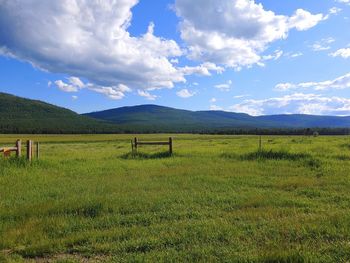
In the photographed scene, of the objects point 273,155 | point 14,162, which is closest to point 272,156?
point 273,155

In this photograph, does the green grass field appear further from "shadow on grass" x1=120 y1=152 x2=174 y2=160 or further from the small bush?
"shadow on grass" x1=120 y1=152 x2=174 y2=160

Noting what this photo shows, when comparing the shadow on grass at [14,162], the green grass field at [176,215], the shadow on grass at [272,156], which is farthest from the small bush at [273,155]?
the shadow on grass at [14,162]

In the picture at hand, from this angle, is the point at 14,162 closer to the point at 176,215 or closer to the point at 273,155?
the point at 176,215

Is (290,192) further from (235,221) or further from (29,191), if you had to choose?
(29,191)

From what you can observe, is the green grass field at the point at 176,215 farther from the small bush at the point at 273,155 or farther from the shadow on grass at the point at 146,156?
the shadow on grass at the point at 146,156

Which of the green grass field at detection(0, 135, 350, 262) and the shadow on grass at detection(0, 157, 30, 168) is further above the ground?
the shadow on grass at detection(0, 157, 30, 168)

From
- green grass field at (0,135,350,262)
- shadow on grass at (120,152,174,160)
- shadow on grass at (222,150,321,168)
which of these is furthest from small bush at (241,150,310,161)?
shadow on grass at (120,152,174,160)

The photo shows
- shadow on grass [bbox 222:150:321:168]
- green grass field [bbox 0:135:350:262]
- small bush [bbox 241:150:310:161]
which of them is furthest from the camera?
small bush [bbox 241:150:310:161]

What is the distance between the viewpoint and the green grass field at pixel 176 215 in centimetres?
586

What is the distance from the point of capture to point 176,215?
324 inches

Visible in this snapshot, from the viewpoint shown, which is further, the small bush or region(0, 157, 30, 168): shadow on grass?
the small bush

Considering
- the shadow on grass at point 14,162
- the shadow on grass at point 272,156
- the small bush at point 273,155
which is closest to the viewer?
the shadow on grass at point 14,162

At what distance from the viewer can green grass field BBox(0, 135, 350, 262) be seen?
231 inches

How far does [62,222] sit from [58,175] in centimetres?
789
